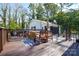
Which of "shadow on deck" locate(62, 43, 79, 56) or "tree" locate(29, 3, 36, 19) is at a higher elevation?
"tree" locate(29, 3, 36, 19)

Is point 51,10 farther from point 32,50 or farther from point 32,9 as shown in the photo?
point 32,50

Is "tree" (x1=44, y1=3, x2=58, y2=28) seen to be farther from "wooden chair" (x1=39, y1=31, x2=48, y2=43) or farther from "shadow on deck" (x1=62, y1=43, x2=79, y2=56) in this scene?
"shadow on deck" (x1=62, y1=43, x2=79, y2=56)

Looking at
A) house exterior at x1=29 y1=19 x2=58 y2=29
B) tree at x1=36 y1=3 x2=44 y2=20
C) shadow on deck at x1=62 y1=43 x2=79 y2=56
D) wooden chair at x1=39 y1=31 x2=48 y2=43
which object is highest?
tree at x1=36 y1=3 x2=44 y2=20

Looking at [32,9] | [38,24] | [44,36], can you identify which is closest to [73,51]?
[44,36]

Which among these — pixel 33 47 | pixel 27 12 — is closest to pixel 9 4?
pixel 27 12

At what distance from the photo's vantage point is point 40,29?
3.52m

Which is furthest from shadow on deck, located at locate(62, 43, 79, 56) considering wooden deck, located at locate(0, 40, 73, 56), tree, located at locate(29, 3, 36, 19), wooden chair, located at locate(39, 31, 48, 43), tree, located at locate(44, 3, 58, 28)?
tree, located at locate(29, 3, 36, 19)

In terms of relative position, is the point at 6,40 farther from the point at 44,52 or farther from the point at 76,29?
the point at 76,29

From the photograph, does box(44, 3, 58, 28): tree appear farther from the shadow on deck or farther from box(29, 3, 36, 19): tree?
the shadow on deck

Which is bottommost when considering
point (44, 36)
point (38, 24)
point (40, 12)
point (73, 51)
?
point (73, 51)

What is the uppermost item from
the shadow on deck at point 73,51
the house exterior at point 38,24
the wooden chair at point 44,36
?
the house exterior at point 38,24

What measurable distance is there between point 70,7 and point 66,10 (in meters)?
0.05

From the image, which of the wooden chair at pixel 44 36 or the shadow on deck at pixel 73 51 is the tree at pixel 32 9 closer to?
the wooden chair at pixel 44 36

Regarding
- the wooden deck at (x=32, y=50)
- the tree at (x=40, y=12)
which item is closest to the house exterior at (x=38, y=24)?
the tree at (x=40, y=12)
